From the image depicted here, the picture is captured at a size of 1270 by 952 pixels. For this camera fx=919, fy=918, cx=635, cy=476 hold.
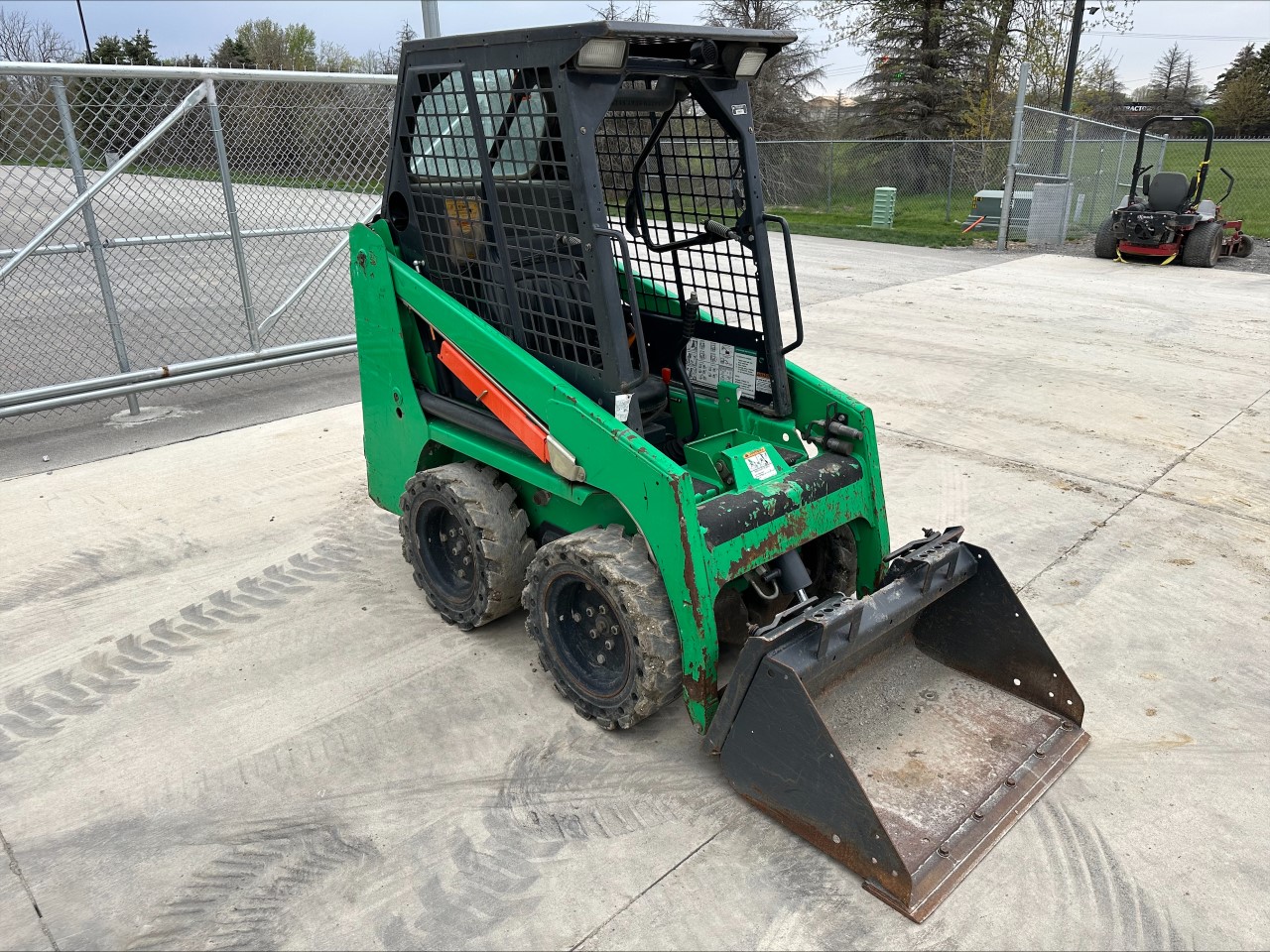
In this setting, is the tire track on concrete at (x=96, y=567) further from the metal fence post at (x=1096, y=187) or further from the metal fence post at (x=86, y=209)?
the metal fence post at (x=1096, y=187)

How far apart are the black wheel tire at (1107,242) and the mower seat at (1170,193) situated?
57 cm

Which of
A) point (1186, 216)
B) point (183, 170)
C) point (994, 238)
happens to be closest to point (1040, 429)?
point (183, 170)

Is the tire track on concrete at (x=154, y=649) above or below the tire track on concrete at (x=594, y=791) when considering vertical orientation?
above

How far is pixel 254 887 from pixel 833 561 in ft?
7.27

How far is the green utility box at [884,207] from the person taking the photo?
1698cm

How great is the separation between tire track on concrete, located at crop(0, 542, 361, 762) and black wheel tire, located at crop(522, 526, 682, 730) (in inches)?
54.1

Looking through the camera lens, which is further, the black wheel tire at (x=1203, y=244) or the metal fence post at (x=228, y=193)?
the black wheel tire at (x=1203, y=244)

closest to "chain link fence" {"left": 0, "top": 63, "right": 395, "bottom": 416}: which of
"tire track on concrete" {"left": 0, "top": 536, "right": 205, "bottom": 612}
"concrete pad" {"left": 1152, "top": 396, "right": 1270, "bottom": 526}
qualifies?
"tire track on concrete" {"left": 0, "top": 536, "right": 205, "bottom": 612}

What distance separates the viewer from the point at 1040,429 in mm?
6090

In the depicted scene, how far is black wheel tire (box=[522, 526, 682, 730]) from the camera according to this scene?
285 centimetres

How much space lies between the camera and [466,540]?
12.0ft

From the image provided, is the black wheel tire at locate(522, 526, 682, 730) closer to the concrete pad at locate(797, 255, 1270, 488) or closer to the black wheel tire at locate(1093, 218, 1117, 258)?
the concrete pad at locate(797, 255, 1270, 488)

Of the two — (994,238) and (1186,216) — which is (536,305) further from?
(994,238)

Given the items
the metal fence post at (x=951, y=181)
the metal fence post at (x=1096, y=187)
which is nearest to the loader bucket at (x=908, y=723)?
the metal fence post at (x=1096, y=187)
